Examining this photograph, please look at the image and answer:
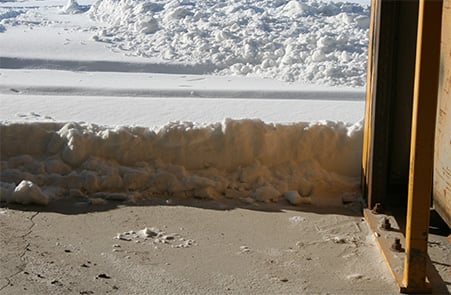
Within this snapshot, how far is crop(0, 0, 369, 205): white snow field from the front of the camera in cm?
472

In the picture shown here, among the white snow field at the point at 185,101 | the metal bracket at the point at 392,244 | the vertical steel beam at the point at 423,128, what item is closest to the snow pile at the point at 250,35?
the white snow field at the point at 185,101

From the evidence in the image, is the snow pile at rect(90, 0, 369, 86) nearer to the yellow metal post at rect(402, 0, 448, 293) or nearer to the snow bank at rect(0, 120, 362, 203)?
the snow bank at rect(0, 120, 362, 203)

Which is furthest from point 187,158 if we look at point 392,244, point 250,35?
point 250,35

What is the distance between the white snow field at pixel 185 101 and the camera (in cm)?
472

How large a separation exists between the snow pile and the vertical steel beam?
5.19m

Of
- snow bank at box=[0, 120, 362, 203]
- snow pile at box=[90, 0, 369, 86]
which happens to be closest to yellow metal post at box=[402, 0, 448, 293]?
snow bank at box=[0, 120, 362, 203]

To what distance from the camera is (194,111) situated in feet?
19.6

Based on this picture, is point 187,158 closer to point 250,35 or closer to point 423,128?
point 423,128

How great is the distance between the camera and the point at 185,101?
652cm

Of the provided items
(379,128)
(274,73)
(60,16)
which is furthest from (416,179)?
(60,16)

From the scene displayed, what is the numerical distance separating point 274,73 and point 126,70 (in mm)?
1762

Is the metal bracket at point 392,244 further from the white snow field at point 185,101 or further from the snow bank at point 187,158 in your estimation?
the snow bank at point 187,158

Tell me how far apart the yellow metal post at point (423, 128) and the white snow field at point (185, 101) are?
1.34 metres

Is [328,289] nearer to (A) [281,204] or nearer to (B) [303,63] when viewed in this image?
(A) [281,204]
